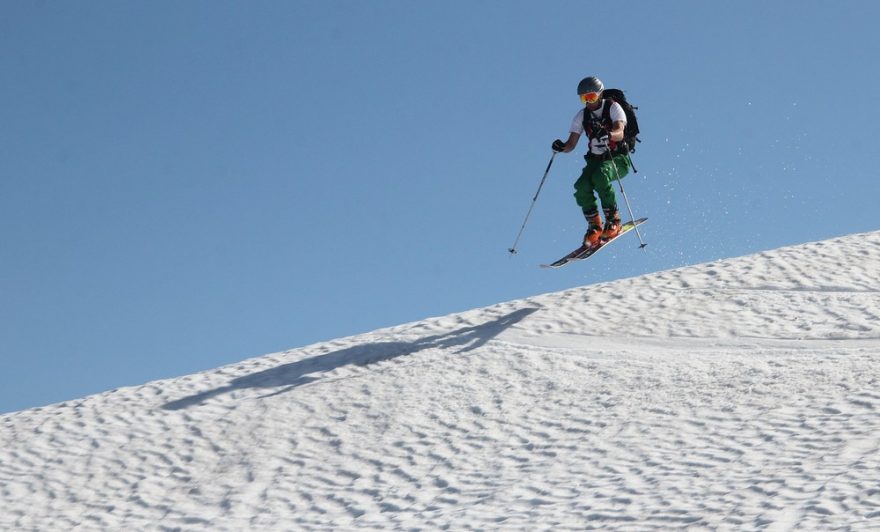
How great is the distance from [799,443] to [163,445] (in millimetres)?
6206

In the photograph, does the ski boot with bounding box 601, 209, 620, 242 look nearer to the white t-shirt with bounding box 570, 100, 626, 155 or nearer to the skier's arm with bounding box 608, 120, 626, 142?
the white t-shirt with bounding box 570, 100, 626, 155

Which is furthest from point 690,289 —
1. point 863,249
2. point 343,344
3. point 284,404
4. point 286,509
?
point 286,509

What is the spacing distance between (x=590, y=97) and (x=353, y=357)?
13.6 ft

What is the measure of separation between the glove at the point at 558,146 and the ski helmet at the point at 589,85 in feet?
2.25

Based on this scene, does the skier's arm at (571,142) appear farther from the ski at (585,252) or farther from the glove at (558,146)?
the ski at (585,252)

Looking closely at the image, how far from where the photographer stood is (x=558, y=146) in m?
14.0

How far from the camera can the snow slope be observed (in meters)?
9.57

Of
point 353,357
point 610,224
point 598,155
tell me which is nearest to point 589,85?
point 598,155

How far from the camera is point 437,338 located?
45.0 ft

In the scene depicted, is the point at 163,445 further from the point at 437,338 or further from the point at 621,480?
the point at 621,480

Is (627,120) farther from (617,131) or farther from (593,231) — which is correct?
(593,231)

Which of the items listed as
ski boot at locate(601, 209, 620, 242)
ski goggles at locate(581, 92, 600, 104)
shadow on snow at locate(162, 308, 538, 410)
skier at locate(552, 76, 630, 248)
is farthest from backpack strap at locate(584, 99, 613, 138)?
shadow on snow at locate(162, 308, 538, 410)

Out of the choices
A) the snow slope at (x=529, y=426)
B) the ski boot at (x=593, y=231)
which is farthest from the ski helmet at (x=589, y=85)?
the snow slope at (x=529, y=426)

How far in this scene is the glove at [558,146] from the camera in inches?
550
